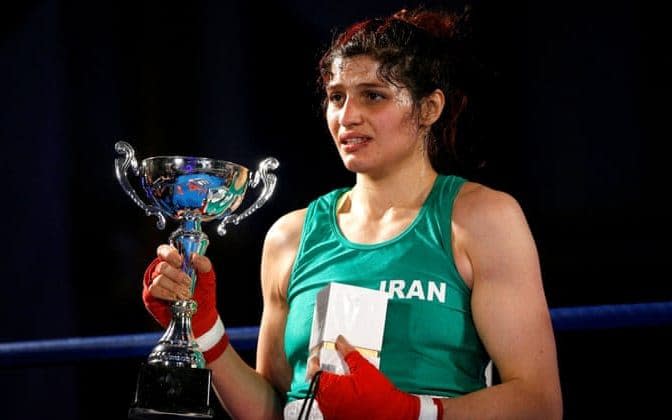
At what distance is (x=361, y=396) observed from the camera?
3.66 feet

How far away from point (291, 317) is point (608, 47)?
1041mm

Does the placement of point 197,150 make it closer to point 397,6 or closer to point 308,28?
point 308,28

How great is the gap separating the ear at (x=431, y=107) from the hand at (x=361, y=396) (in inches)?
16.6

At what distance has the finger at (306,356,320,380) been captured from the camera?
1177 millimetres

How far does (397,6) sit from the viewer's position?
2283 mm

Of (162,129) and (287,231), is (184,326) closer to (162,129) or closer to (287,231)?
(287,231)

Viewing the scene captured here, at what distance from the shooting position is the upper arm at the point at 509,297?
4.15 feet

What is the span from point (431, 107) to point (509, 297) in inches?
12.5

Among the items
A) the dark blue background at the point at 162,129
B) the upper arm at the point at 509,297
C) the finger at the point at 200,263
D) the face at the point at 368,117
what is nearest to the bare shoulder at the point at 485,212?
the upper arm at the point at 509,297

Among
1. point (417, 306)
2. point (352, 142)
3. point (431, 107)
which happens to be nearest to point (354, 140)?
point (352, 142)

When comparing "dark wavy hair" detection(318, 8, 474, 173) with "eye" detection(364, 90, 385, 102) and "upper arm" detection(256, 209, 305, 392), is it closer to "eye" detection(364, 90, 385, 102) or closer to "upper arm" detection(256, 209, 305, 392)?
"eye" detection(364, 90, 385, 102)

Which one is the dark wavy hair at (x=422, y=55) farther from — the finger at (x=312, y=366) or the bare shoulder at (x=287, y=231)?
the finger at (x=312, y=366)

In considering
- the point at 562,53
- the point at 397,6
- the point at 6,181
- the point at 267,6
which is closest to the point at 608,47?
the point at 562,53

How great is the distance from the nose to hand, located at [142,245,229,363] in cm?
28
